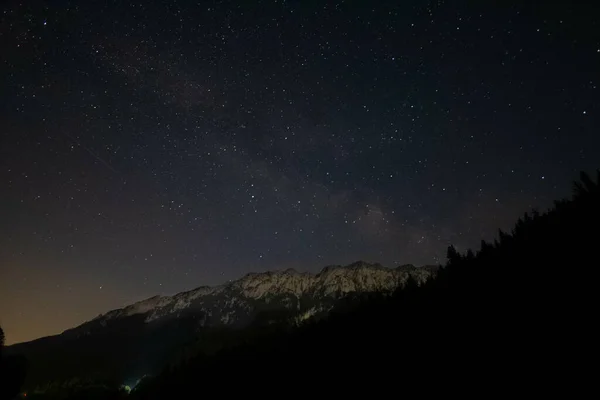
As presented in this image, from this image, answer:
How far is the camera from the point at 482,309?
3481 centimetres

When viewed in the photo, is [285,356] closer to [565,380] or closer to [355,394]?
[355,394]

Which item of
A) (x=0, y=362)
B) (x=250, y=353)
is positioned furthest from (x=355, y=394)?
(x=250, y=353)

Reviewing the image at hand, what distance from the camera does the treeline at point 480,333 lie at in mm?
23109

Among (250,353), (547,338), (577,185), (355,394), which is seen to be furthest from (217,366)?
(577,185)

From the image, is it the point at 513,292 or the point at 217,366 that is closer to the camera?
the point at 513,292

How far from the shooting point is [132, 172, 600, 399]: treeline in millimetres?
23109

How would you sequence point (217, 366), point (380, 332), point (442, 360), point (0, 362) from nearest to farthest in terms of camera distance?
point (0, 362) < point (442, 360) < point (380, 332) < point (217, 366)

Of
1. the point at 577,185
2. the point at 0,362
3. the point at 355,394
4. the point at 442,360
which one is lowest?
the point at 355,394

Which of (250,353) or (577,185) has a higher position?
(577,185)

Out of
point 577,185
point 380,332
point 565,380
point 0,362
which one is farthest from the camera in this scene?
point 577,185

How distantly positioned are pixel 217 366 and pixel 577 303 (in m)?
80.1

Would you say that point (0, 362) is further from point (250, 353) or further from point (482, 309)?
point (250, 353)

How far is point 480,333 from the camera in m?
30.7

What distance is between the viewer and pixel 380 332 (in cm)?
4969
